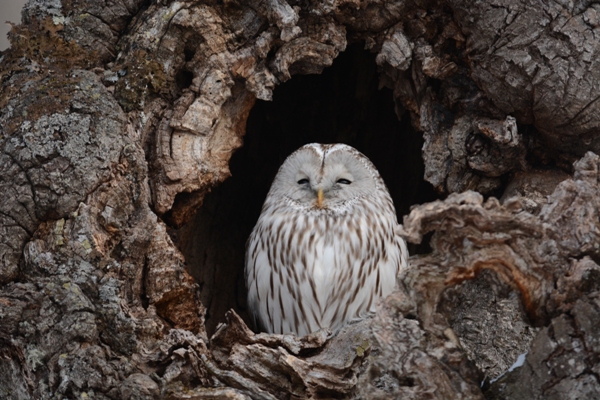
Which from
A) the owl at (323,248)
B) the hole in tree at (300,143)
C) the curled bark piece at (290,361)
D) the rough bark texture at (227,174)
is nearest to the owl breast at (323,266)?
the owl at (323,248)

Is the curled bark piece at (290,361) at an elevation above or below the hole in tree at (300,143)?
below

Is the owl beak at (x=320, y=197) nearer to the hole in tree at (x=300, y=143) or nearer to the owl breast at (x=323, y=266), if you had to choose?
the owl breast at (x=323, y=266)

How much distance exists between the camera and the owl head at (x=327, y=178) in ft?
12.8

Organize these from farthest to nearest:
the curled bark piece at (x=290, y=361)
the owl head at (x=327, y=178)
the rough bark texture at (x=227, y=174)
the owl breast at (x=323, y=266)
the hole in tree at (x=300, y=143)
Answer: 1. the hole in tree at (x=300, y=143)
2. the owl head at (x=327, y=178)
3. the owl breast at (x=323, y=266)
4. the curled bark piece at (x=290, y=361)
5. the rough bark texture at (x=227, y=174)

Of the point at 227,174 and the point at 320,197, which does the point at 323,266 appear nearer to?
the point at 320,197

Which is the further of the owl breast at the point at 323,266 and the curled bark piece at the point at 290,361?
the owl breast at the point at 323,266

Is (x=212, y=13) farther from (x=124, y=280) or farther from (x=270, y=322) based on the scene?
(x=270, y=322)

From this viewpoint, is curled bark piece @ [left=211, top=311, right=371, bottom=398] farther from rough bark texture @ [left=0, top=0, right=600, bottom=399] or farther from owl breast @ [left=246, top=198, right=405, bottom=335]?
owl breast @ [left=246, top=198, right=405, bottom=335]

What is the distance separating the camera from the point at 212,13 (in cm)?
347

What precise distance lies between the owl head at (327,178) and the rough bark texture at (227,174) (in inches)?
16.4

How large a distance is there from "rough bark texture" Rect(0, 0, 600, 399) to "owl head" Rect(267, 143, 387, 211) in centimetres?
42

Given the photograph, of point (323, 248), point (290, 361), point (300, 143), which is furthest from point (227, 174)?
point (300, 143)

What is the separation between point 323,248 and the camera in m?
3.79

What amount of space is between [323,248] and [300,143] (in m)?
1.40
